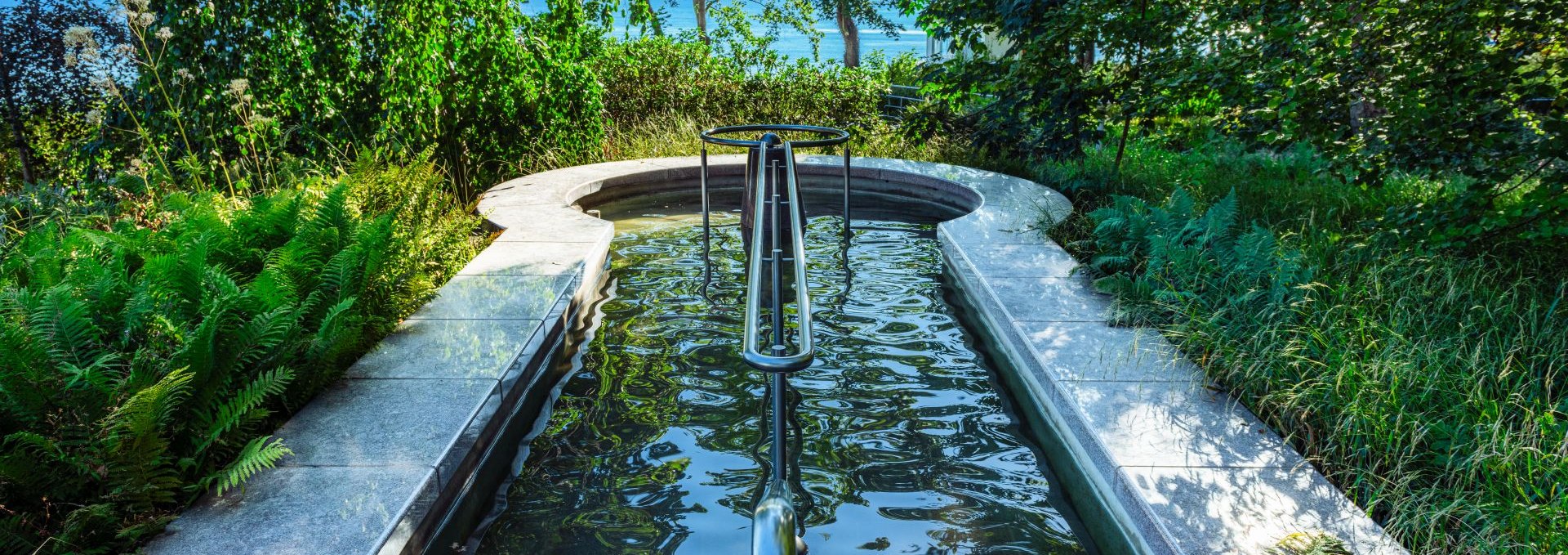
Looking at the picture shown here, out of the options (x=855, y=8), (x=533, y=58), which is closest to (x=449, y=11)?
(x=533, y=58)

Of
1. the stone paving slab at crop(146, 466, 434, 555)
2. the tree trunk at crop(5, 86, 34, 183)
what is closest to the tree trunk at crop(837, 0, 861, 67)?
the tree trunk at crop(5, 86, 34, 183)

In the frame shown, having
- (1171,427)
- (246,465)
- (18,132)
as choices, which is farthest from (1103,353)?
(18,132)

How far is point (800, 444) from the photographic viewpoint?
162 inches

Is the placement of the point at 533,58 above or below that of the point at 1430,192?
above

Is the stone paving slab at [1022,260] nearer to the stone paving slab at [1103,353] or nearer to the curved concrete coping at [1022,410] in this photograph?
the curved concrete coping at [1022,410]

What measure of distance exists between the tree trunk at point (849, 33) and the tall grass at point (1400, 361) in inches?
829

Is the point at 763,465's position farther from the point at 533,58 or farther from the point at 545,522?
the point at 533,58

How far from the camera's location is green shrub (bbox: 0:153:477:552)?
Result: 2844mm

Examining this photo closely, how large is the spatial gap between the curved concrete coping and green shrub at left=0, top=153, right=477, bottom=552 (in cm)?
17

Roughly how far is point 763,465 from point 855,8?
24.0 metres

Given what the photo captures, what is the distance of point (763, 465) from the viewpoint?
3914 mm

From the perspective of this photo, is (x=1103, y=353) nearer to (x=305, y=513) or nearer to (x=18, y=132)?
(x=305, y=513)

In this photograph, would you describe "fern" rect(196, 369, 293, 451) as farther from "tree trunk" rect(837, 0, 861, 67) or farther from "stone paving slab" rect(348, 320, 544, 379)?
"tree trunk" rect(837, 0, 861, 67)

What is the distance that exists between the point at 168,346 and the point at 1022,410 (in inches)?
149
